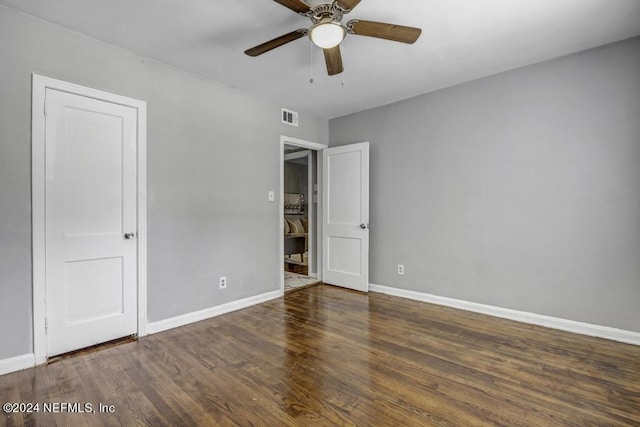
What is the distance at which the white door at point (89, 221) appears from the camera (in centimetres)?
240

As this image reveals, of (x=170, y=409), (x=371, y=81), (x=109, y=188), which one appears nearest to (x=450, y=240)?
(x=371, y=81)

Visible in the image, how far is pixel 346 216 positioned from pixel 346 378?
8.60 ft

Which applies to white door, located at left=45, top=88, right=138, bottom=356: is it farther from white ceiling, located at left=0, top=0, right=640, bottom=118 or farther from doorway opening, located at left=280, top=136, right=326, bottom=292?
doorway opening, located at left=280, top=136, right=326, bottom=292

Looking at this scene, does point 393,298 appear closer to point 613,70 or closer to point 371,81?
point 371,81

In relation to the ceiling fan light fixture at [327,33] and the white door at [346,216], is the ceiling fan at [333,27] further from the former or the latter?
the white door at [346,216]

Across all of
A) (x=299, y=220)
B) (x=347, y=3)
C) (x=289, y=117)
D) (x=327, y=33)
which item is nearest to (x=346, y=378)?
(x=327, y=33)

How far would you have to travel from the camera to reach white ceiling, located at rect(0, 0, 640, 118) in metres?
2.18

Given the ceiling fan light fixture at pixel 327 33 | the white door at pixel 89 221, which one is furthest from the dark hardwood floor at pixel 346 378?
the ceiling fan light fixture at pixel 327 33

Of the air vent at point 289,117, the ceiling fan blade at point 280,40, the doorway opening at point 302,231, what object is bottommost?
the doorway opening at point 302,231

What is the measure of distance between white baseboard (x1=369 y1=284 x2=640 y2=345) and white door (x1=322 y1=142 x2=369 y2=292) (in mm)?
620

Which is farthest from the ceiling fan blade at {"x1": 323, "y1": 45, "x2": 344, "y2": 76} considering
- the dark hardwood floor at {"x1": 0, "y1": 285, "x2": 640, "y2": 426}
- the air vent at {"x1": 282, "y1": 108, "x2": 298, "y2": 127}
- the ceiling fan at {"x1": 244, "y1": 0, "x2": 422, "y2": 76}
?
the dark hardwood floor at {"x1": 0, "y1": 285, "x2": 640, "y2": 426}

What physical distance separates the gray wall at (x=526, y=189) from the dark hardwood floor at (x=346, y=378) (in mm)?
475

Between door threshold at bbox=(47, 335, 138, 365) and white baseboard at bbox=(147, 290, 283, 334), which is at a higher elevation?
white baseboard at bbox=(147, 290, 283, 334)

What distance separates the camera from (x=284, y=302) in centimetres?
386
